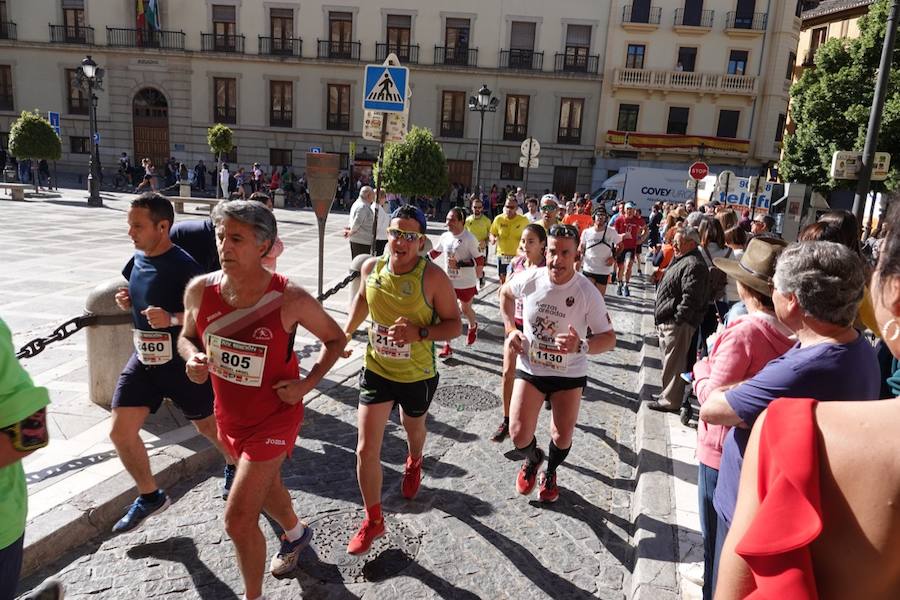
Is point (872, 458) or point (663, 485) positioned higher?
point (872, 458)

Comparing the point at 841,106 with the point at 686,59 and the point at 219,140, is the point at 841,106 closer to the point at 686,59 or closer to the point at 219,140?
the point at 686,59

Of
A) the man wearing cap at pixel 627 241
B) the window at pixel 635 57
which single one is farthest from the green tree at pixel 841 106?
the man wearing cap at pixel 627 241

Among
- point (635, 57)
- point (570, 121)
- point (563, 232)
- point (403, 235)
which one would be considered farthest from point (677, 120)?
point (403, 235)

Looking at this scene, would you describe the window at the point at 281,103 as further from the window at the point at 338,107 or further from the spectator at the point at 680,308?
the spectator at the point at 680,308

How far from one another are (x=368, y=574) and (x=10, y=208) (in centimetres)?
2257

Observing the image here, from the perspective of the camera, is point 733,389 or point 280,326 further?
point 280,326

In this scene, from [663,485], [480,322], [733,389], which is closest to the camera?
[733,389]

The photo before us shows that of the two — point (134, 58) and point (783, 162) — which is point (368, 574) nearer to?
point (783, 162)

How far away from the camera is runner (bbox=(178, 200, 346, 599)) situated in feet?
10.0

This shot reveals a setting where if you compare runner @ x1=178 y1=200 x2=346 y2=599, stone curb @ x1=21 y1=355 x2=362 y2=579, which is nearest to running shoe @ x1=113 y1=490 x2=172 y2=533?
stone curb @ x1=21 y1=355 x2=362 y2=579

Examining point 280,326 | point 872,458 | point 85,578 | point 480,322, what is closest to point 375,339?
point 280,326

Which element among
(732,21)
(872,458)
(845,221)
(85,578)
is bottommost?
(85,578)

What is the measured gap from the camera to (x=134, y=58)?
117ft

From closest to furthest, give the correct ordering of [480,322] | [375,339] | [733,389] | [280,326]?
[733,389], [280,326], [375,339], [480,322]
